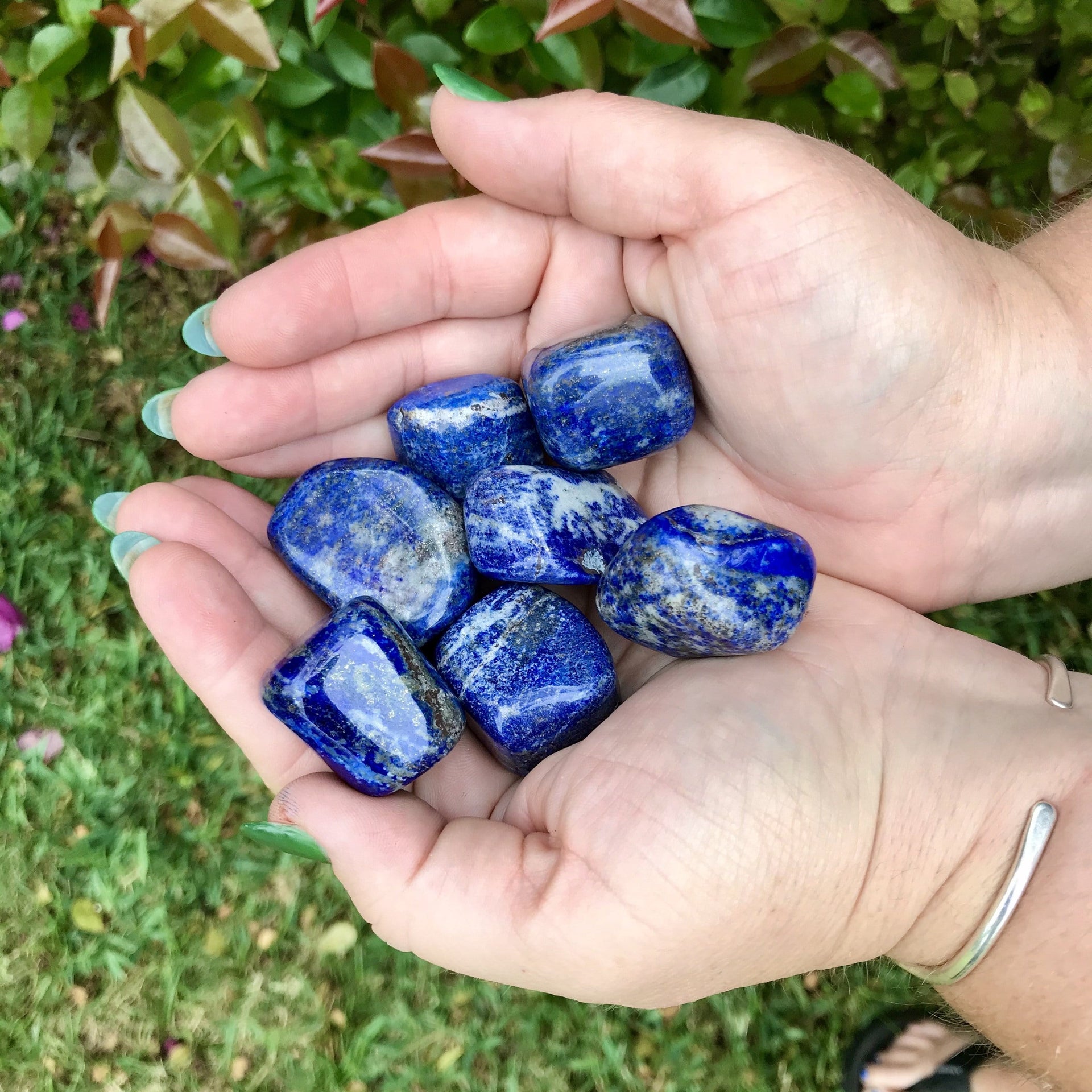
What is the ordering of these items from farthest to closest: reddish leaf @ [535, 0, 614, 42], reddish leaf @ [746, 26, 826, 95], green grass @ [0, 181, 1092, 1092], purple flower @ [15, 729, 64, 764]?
purple flower @ [15, 729, 64, 764]
green grass @ [0, 181, 1092, 1092]
reddish leaf @ [746, 26, 826, 95]
reddish leaf @ [535, 0, 614, 42]

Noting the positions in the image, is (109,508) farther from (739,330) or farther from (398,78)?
(739,330)

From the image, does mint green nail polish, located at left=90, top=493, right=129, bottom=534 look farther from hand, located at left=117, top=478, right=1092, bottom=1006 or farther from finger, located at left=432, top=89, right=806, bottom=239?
finger, located at left=432, top=89, right=806, bottom=239

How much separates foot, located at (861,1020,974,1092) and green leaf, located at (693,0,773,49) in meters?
1.84

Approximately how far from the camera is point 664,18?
4.15ft

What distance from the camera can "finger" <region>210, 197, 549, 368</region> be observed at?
1.56 m

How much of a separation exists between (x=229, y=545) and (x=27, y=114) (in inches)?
26.5

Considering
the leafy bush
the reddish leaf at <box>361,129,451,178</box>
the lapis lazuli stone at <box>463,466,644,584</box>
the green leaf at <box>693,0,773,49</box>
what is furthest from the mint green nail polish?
the green leaf at <box>693,0,773,49</box>

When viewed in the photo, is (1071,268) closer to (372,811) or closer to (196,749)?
(372,811)

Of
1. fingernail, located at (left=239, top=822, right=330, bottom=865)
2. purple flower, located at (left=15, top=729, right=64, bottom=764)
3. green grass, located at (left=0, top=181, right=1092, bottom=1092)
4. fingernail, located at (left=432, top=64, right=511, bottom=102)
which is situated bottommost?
green grass, located at (left=0, top=181, right=1092, bottom=1092)

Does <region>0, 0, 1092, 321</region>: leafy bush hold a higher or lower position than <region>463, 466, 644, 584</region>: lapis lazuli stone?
higher

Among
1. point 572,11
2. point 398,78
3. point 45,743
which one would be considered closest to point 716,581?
point 572,11

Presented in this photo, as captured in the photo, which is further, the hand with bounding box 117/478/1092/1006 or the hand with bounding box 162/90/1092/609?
the hand with bounding box 162/90/1092/609

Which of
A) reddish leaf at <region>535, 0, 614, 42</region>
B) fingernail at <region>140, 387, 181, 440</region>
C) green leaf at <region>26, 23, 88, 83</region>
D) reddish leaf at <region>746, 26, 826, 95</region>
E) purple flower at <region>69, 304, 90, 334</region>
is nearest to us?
reddish leaf at <region>535, 0, 614, 42</region>

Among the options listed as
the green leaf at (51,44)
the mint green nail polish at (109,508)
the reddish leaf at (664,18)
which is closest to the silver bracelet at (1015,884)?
the reddish leaf at (664,18)
